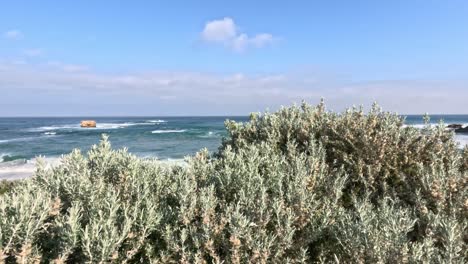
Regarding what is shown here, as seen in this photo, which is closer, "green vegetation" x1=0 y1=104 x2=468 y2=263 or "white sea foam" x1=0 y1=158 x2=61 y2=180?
"green vegetation" x1=0 y1=104 x2=468 y2=263

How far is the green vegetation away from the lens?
2828 millimetres

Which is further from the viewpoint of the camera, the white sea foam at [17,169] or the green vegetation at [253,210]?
the white sea foam at [17,169]

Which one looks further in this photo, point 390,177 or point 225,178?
point 390,177

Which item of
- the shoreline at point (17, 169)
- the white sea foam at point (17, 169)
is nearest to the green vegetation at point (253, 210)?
the shoreline at point (17, 169)

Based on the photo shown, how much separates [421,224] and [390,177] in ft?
4.23

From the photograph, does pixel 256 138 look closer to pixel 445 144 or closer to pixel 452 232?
pixel 445 144

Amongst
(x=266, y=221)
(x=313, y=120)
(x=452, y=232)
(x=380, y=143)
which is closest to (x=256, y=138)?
(x=313, y=120)

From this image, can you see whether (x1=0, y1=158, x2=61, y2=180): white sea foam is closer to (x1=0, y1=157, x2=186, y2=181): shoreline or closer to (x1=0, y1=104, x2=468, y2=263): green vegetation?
(x1=0, y1=157, x2=186, y2=181): shoreline

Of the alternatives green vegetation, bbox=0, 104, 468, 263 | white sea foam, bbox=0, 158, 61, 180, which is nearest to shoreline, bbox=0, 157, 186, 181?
white sea foam, bbox=0, 158, 61, 180

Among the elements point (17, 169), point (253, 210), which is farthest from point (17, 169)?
point (253, 210)

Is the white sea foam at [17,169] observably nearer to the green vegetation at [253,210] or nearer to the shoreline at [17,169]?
the shoreline at [17,169]

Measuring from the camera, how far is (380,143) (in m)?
4.75

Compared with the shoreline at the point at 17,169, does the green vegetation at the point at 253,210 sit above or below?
above

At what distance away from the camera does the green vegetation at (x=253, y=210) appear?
2828mm
